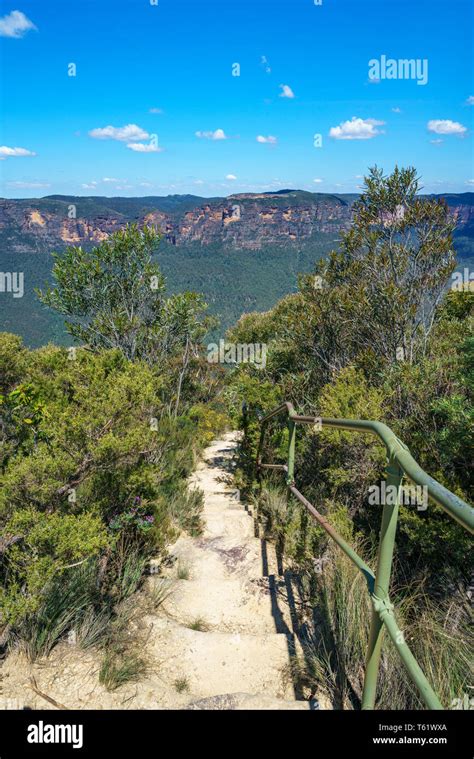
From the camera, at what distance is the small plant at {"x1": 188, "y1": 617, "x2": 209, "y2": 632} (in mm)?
3643

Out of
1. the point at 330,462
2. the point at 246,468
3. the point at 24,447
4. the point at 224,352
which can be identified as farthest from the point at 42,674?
the point at 224,352

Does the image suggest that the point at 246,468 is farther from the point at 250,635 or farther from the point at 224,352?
the point at 224,352

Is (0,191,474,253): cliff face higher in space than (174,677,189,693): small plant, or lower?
higher

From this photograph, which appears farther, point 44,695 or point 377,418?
point 377,418

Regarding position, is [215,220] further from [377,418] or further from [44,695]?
[44,695]

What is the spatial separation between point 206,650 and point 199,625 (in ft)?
1.51

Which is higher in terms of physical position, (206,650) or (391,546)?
(391,546)

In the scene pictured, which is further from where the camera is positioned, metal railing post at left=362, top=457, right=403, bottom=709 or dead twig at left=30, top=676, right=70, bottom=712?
dead twig at left=30, top=676, right=70, bottom=712

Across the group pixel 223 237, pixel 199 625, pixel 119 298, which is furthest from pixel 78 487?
pixel 223 237

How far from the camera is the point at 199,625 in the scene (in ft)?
12.1

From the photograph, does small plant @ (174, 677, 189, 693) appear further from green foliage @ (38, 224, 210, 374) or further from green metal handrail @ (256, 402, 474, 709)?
green foliage @ (38, 224, 210, 374)

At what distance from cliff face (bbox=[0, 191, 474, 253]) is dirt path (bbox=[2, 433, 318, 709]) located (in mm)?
146908

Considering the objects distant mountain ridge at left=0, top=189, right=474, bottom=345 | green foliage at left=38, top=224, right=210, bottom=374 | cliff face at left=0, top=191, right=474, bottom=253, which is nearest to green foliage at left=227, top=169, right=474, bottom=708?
green foliage at left=38, top=224, right=210, bottom=374

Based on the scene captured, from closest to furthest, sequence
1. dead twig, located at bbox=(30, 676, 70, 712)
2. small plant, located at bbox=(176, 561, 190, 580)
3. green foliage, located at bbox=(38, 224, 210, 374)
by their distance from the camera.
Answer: dead twig, located at bbox=(30, 676, 70, 712) < small plant, located at bbox=(176, 561, 190, 580) < green foliage, located at bbox=(38, 224, 210, 374)
